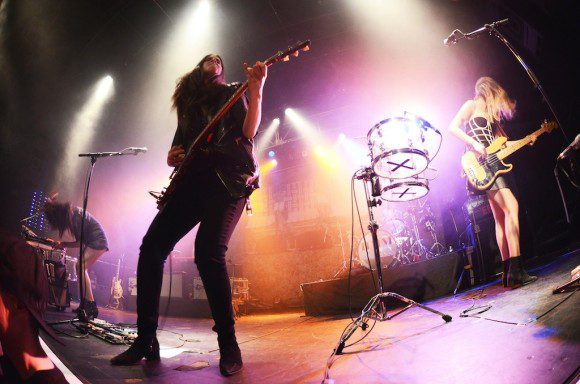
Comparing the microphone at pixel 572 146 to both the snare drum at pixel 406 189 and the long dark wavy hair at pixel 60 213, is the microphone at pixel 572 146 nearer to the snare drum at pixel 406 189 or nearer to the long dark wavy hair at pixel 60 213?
the snare drum at pixel 406 189

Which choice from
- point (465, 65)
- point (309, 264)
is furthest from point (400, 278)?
point (465, 65)

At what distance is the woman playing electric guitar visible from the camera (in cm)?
344

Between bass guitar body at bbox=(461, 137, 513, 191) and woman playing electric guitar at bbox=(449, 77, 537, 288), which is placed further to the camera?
bass guitar body at bbox=(461, 137, 513, 191)

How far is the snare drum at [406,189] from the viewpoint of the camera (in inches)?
143

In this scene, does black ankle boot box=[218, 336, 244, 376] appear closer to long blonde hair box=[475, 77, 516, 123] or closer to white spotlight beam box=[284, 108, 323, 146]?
long blonde hair box=[475, 77, 516, 123]

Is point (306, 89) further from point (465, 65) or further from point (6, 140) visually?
point (6, 140)

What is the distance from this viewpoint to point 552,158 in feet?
15.2

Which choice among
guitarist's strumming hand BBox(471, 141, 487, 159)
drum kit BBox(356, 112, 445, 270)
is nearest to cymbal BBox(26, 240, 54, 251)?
drum kit BBox(356, 112, 445, 270)

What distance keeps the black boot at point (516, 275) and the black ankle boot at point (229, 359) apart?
3334 millimetres

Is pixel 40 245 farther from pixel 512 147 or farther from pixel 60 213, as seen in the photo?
pixel 512 147

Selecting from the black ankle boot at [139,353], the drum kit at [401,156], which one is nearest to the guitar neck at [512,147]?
the drum kit at [401,156]

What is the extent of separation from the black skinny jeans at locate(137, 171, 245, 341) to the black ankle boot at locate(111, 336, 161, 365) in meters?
0.05

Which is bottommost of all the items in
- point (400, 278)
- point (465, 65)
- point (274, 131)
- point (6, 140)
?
point (400, 278)

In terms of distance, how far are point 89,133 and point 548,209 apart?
36.0 ft
